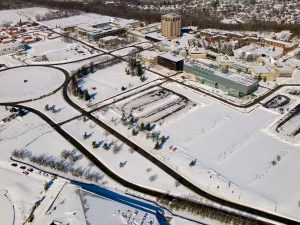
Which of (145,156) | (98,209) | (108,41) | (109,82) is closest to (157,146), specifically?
(145,156)

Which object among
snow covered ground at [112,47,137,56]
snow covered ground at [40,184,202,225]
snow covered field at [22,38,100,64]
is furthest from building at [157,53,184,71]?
snow covered ground at [40,184,202,225]

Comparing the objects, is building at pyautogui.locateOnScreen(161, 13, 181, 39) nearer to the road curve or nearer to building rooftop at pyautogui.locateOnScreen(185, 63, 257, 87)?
building rooftop at pyautogui.locateOnScreen(185, 63, 257, 87)

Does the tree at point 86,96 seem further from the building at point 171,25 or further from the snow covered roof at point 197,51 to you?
the building at point 171,25

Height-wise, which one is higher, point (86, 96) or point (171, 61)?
point (171, 61)

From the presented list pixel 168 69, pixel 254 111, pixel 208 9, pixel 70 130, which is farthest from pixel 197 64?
pixel 208 9

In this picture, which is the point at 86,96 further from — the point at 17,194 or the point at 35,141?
the point at 17,194

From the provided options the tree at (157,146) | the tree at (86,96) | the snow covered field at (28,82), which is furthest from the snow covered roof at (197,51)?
the tree at (157,146)
